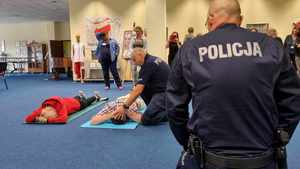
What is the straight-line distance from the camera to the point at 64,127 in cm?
404

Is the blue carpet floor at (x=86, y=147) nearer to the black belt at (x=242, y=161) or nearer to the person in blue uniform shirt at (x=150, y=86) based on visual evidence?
the person in blue uniform shirt at (x=150, y=86)

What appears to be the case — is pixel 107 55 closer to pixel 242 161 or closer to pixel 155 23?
pixel 155 23

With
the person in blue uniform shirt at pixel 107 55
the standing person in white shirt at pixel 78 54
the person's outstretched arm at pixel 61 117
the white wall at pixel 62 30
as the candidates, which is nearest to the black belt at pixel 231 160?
the person's outstretched arm at pixel 61 117

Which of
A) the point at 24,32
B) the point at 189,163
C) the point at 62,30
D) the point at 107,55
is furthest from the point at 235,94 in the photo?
the point at 24,32

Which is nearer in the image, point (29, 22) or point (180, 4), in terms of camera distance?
point (180, 4)

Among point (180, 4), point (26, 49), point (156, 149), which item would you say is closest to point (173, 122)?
point (156, 149)

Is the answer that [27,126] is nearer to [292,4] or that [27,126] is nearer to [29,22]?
[292,4]

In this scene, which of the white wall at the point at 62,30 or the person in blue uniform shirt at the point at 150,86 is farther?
the white wall at the point at 62,30

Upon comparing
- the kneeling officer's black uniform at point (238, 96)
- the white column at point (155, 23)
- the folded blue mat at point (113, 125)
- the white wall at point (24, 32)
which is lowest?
the folded blue mat at point (113, 125)

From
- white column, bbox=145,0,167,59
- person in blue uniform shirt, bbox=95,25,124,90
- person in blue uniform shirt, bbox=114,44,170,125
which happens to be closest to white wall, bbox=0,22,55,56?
person in blue uniform shirt, bbox=95,25,124,90

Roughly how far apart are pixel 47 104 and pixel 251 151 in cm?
355

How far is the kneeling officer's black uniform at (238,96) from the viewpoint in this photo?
1.19 meters

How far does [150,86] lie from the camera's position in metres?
4.02

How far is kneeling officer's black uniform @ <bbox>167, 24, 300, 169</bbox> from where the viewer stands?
1.19m
